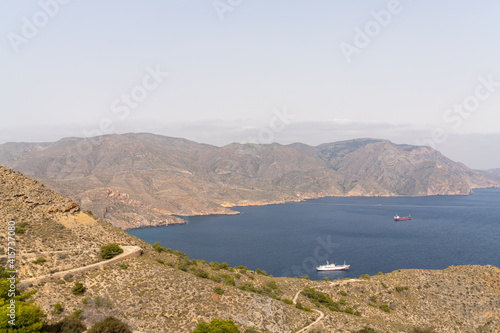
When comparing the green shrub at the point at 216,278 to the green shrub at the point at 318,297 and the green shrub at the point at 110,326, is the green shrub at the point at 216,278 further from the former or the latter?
the green shrub at the point at 110,326

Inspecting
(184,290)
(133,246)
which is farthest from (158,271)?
(133,246)

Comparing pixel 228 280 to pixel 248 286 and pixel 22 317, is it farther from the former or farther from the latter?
pixel 22 317

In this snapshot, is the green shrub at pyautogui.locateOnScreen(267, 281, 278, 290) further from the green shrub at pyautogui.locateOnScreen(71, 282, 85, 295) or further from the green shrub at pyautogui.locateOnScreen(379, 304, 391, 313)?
the green shrub at pyautogui.locateOnScreen(71, 282, 85, 295)

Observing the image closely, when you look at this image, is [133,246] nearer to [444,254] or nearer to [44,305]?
[44,305]

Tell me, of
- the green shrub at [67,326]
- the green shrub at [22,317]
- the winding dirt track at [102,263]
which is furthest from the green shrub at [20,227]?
the green shrub at [67,326]

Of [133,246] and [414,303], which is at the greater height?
[133,246]

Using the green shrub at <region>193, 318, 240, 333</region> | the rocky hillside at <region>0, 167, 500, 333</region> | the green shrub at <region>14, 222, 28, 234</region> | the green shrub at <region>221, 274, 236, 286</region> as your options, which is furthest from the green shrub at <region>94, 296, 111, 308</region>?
the green shrub at <region>221, 274, 236, 286</region>

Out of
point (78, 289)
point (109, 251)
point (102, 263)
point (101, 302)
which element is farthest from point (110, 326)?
point (109, 251)
